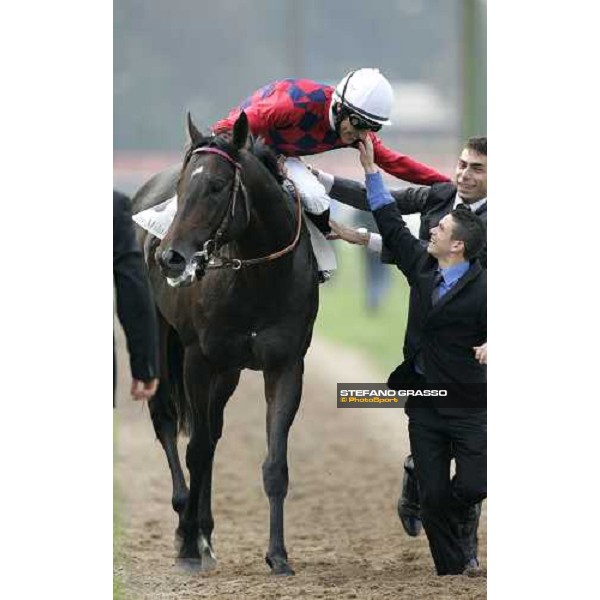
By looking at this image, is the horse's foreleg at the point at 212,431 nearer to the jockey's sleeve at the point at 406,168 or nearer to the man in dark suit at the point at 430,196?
the man in dark suit at the point at 430,196

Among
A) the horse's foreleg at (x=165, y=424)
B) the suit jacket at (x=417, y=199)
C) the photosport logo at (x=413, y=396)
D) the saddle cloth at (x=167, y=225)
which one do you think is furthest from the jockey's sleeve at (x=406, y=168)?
the horse's foreleg at (x=165, y=424)

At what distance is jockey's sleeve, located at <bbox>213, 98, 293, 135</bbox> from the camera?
6.62 m

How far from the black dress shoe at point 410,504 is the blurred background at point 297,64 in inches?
22.3

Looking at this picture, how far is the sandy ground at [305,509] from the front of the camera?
6816 millimetres

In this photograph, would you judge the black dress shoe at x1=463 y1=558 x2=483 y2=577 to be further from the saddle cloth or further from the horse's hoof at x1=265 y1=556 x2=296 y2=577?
the saddle cloth

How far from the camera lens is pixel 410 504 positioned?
7238 mm

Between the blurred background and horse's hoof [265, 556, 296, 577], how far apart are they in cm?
112

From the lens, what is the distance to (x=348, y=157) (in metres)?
7.00

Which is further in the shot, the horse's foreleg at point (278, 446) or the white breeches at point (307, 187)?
the white breeches at point (307, 187)

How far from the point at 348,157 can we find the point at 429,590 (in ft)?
5.67

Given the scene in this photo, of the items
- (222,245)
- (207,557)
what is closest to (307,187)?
(222,245)

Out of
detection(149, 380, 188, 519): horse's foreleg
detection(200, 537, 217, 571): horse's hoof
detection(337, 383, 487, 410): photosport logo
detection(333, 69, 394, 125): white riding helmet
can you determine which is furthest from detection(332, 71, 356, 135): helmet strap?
detection(200, 537, 217, 571): horse's hoof
